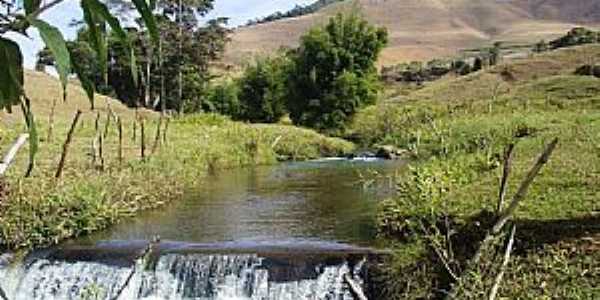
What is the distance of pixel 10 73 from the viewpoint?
25.4 inches

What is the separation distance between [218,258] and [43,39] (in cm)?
889

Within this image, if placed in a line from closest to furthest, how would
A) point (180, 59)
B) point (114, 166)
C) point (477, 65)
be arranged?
point (114, 166) < point (180, 59) < point (477, 65)

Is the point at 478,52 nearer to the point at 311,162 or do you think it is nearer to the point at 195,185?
the point at 311,162

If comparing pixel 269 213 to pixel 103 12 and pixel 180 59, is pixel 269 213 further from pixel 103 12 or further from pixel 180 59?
pixel 180 59

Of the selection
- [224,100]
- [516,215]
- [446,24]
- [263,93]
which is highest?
[516,215]

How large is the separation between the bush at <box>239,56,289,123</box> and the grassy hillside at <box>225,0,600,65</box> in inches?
1112

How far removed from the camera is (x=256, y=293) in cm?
915

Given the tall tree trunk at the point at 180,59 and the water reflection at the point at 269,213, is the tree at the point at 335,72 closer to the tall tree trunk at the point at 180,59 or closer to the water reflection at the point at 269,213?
the tall tree trunk at the point at 180,59

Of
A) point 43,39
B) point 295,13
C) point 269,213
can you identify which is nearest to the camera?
point 43,39

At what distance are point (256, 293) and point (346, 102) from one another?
2512 centimetres

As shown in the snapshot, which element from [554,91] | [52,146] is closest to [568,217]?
[52,146]

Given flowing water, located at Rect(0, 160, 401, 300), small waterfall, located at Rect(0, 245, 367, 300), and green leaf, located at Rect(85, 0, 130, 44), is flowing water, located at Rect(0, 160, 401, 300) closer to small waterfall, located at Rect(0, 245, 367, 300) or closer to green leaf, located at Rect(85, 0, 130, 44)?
small waterfall, located at Rect(0, 245, 367, 300)

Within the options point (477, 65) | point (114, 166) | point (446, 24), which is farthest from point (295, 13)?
point (114, 166)

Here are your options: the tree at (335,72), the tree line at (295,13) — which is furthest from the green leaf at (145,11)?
the tree line at (295,13)
